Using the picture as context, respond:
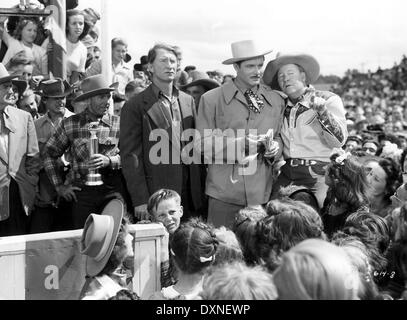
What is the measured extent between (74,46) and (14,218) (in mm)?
2874

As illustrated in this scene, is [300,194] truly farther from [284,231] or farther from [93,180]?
[93,180]

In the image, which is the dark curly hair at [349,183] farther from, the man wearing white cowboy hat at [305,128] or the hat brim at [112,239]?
the hat brim at [112,239]

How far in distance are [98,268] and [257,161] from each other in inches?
78.3

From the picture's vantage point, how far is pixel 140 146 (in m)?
5.12

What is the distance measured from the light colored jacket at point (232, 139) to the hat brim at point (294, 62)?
0.84 ft

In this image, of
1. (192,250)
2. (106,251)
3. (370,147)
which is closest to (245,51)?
(192,250)

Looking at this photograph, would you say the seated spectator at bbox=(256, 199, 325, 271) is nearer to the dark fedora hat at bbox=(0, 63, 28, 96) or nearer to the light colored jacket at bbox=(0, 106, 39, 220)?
the light colored jacket at bbox=(0, 106, 39, 220)

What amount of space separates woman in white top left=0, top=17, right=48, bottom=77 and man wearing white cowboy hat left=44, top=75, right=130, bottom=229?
201 centimetres

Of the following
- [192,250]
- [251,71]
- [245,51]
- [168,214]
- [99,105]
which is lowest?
[168,214]

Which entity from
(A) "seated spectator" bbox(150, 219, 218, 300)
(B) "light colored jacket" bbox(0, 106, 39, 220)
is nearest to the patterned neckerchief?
(B) "light colored jacket" bbox(0, 106, 39, 220)

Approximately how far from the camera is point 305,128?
5066 mm

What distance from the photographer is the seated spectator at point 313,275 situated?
83.6 inches

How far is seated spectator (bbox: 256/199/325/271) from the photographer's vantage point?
11.3 ft
